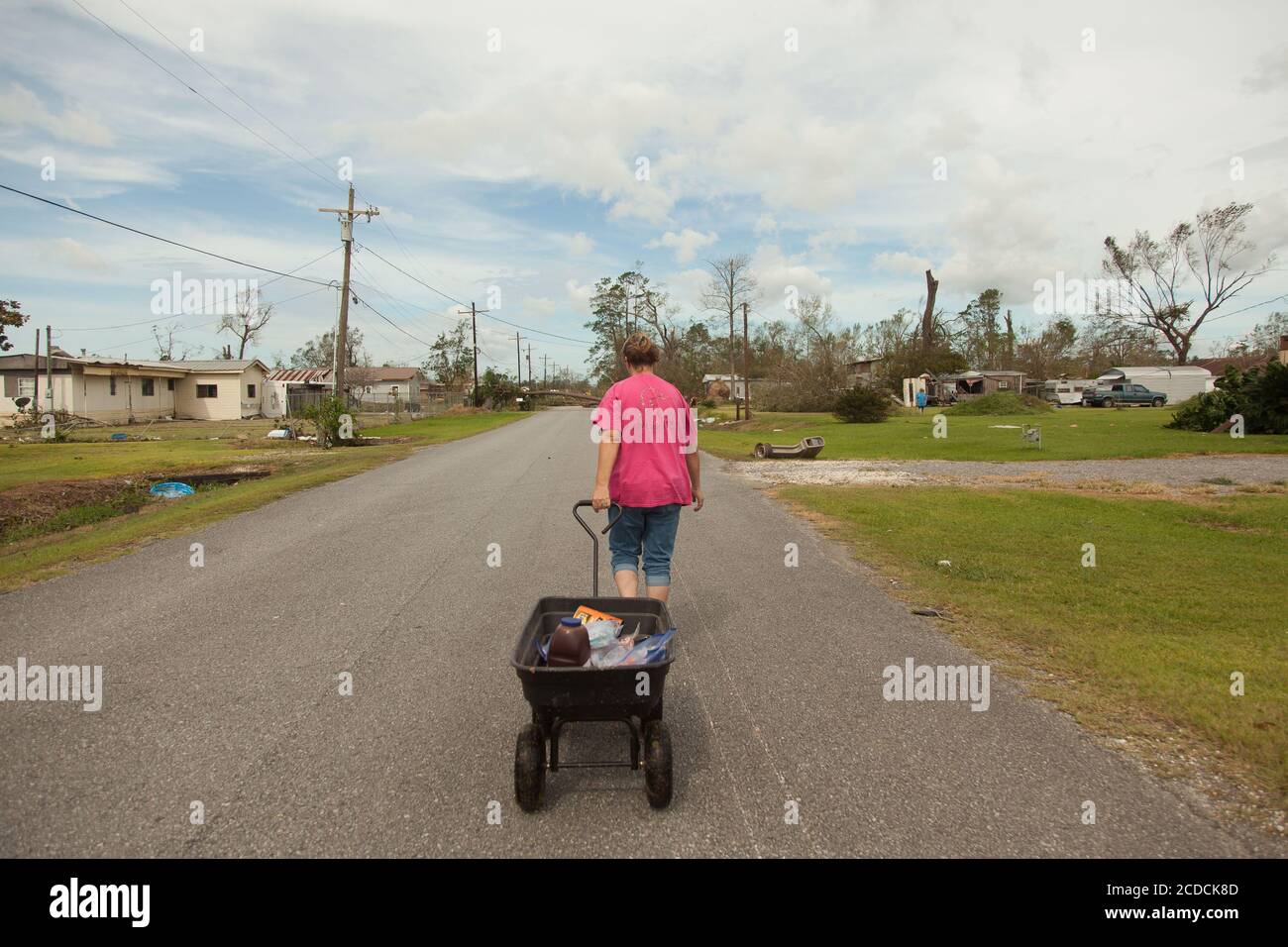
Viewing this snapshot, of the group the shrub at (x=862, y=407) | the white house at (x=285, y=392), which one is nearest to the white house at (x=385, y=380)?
the white house at (x=285, y=392)

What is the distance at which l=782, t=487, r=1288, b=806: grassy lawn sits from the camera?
4207mm

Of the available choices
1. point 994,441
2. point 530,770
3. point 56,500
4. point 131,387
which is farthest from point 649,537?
point 131,387

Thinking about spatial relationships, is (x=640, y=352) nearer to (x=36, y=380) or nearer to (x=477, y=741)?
(x=477, y=741)

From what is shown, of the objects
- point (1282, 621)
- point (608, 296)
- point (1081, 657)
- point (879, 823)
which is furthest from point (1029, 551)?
point (608, 296)

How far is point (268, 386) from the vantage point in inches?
2180

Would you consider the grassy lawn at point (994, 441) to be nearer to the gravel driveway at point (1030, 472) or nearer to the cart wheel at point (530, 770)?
the gravel driveway at point (1030, 472)

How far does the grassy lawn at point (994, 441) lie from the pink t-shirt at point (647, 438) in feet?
59.2

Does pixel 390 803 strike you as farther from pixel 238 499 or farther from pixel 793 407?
pixel 793 407

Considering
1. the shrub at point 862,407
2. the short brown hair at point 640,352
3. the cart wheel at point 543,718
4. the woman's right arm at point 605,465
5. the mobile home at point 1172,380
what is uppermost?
the mobile home at point 1172,380

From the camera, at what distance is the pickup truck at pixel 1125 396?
57.2 metres

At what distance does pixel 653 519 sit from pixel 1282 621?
16.5 ft

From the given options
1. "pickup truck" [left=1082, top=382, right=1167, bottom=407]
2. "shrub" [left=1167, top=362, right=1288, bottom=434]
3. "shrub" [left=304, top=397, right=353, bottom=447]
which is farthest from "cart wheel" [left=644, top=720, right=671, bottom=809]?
"pickup truck" [left=1082, top=382, right=1167, bottom=407]

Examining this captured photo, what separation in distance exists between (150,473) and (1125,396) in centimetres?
6174
